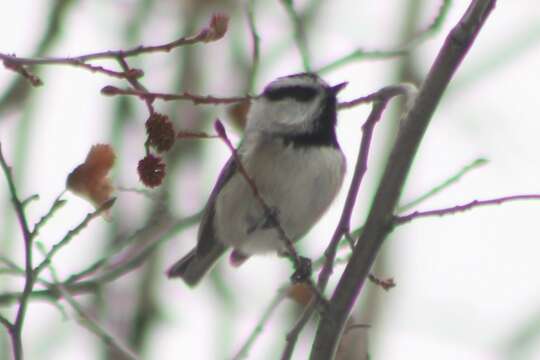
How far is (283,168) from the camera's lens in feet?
15.9

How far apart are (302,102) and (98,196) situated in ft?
7.94

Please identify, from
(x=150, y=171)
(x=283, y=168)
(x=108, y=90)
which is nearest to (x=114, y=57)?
(x=108, y=90)

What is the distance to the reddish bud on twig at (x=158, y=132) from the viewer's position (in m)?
Result: 2.72

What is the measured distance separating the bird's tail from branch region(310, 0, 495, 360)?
282cm

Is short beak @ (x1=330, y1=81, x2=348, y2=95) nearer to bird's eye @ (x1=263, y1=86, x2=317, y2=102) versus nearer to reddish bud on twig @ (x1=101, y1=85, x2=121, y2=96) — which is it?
bird's eye @ (x1=263, y1=86, x2=317, y2=102)

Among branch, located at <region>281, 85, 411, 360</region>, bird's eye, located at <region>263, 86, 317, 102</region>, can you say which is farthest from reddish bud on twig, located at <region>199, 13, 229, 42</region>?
bird's eye, located at <region>263, 86, 317, 102</region>

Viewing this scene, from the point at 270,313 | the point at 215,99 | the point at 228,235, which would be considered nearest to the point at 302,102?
the point at 228,235

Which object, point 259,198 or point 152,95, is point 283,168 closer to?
point 259,198

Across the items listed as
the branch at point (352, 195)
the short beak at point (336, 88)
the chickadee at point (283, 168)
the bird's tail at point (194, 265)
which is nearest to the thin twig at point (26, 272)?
the branch at point (352, 195)

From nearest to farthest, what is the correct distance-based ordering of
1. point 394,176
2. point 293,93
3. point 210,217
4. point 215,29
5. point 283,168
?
1. point 215,29
2. point 394,176
3. point 283,168
4. point 293,93
5. point 210,217

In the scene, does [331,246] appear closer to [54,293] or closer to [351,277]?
[351,277]

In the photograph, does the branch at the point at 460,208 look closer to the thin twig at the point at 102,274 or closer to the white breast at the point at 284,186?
the thin twig at the point at 102,274

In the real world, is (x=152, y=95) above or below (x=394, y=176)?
above

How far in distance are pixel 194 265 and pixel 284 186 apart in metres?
1.26
